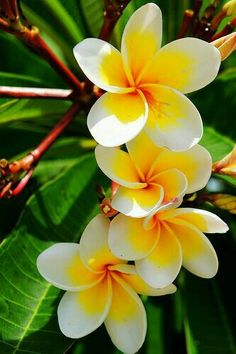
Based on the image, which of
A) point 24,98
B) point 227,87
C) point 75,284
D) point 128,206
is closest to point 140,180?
point 128,206

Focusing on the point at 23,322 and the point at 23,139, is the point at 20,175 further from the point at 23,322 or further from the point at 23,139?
the point at 23,139

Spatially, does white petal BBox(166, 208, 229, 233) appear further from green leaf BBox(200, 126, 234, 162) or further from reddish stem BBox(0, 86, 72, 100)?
reddish stem BBox(0, 86, 72, 100)

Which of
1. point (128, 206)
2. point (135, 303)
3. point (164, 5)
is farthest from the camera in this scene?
point (164, 5)

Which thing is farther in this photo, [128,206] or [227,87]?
[227,87]

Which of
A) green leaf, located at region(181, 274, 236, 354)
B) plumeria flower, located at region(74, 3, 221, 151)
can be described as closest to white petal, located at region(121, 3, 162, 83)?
plumeria flower, located at region(74, 3, 221, 151)

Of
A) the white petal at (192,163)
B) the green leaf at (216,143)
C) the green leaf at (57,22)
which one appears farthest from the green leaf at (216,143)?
the green leaf at (57,22)

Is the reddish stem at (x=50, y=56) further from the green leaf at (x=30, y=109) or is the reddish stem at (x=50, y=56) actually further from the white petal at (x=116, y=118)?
the white petal at (x=116, y=118)

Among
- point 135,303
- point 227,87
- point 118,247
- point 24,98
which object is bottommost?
point 227,87

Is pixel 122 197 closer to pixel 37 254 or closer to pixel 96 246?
pixel 96 246
